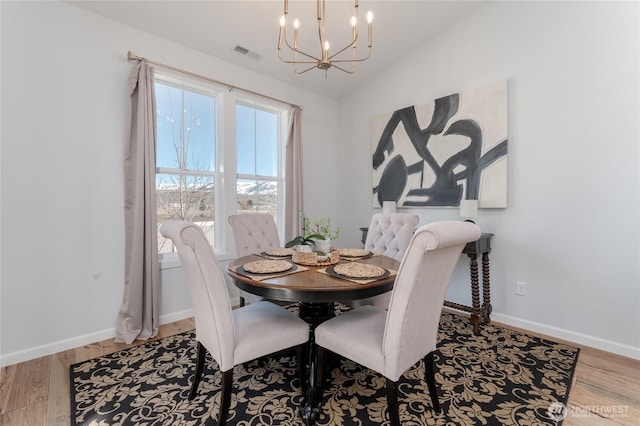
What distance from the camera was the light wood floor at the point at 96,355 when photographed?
1.56m

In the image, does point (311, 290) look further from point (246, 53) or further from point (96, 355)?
point (246, 53)

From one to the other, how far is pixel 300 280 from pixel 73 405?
150 centimetres

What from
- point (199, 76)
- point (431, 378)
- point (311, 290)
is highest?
point (199, 76)

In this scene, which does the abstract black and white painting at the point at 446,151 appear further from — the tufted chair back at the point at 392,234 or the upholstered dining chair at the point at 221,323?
the upholstered dining chair at the point at 221,323

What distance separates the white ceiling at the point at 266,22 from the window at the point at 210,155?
0.41 metres

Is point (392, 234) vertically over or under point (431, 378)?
over

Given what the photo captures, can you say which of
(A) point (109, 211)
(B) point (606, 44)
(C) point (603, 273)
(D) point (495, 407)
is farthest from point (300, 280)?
(B) point (606, 44)

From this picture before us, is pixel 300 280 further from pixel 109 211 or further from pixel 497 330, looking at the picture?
pixel 497 330

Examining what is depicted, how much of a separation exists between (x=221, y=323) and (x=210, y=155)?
2299 millimetres

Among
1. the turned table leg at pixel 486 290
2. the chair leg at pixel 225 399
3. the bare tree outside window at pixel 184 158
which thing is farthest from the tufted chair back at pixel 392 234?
the bare tree outside window at pixel 184 158

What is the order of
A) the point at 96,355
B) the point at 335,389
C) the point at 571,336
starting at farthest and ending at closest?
the point at 571,336 < the point at 96,355 < the point at 335,389

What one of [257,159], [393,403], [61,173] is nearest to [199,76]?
[257,159]

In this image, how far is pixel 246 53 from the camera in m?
3.17

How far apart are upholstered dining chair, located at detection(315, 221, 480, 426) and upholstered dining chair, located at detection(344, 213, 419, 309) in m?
0.78
